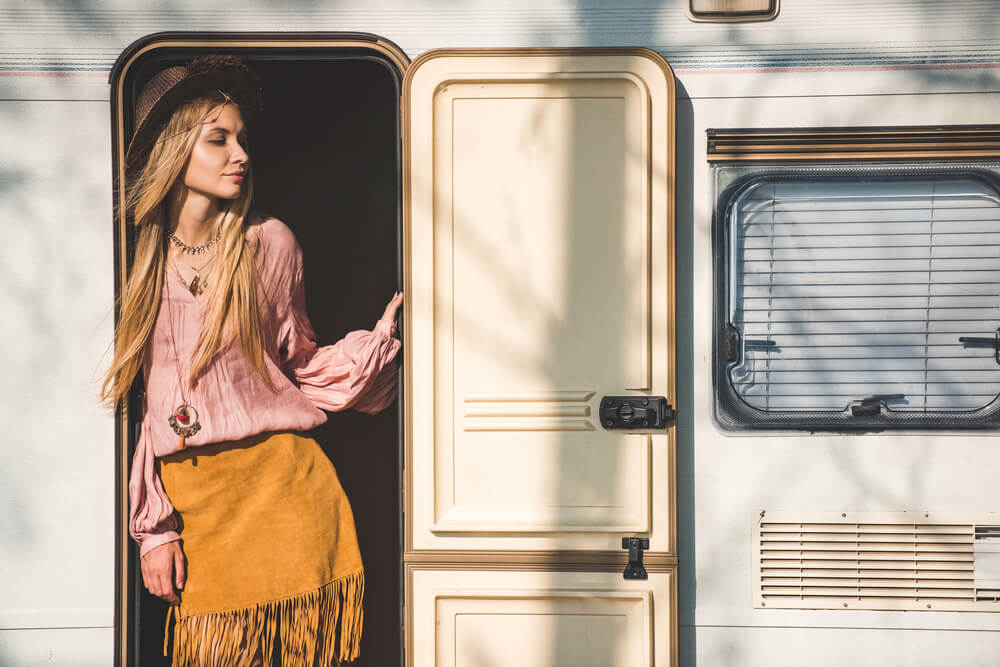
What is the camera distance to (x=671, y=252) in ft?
8.04

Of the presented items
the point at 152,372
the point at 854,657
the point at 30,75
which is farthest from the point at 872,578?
the point at 30,75

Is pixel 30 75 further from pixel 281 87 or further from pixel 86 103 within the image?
pixel 281 87

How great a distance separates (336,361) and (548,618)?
1.15 meters

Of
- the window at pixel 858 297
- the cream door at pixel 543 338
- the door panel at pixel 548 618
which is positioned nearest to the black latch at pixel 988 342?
the window at pixel 858 297

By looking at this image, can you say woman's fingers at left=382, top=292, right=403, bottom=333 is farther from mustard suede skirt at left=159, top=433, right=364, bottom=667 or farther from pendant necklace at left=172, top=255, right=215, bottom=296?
pendant necklace at left=172, top=255, right=215, bottom=296

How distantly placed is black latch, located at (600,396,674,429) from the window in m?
0.22

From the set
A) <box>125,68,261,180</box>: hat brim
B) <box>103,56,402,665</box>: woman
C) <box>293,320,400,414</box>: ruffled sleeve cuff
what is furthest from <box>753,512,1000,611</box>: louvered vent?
<box>125,68,261,180</box>: hat brim

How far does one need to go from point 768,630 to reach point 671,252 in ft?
4.34

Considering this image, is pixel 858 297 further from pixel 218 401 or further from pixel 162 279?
pixel 162 279

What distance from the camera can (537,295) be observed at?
8.13 ft

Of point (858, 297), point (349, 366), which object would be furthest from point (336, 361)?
point (858, 297)

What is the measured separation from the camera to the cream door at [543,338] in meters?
2.46

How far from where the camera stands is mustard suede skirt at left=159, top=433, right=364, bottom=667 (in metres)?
2.54

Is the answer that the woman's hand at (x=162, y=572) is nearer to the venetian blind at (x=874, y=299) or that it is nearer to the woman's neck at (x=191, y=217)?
the woman's neck at (x=191, y=217)
